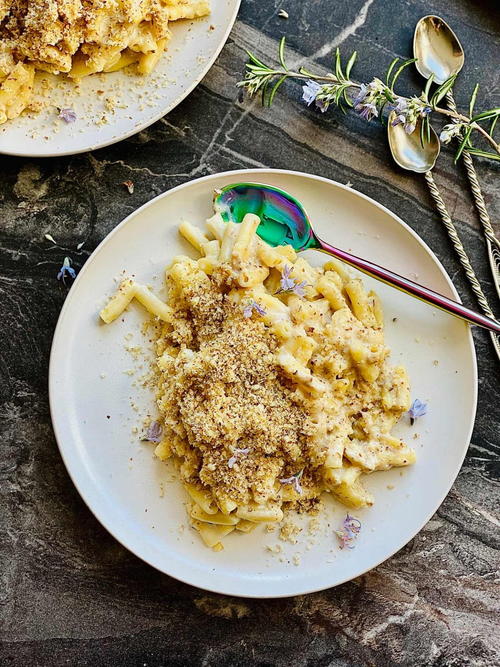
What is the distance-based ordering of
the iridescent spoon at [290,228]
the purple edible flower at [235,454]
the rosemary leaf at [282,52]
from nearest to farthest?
the purple edible flower at [235,454], the iridescent spoon at [290,228], the rosemary leaf at [282,52]

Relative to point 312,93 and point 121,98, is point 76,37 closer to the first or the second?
point 121,98

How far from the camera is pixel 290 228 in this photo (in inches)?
67.8

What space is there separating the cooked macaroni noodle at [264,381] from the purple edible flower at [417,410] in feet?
0.16

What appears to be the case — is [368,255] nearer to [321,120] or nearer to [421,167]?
[421,167]

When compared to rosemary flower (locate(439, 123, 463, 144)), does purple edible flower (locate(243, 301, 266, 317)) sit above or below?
below

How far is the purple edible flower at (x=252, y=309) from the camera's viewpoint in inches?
62.4

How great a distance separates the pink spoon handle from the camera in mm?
1655

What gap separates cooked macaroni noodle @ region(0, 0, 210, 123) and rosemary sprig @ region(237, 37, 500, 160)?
25cm

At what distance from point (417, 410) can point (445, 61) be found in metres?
1.04

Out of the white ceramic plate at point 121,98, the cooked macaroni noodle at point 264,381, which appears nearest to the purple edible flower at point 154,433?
the cooked macaroni noodle at point 264,381

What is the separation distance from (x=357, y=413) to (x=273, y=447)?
0.25 metres

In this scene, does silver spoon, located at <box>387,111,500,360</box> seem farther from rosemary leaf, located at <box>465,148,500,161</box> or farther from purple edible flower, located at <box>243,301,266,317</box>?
purple edible flower, located at <box>243,301,266,317</box>

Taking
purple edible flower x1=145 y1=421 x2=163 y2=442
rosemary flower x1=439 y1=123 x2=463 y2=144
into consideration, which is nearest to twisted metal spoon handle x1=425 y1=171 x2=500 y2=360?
rosemary flower x1=439 y1=123 x2=463 y2=144

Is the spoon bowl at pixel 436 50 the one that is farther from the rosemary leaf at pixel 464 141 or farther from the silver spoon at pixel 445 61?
the rosemary leaf at pixel 464 141
